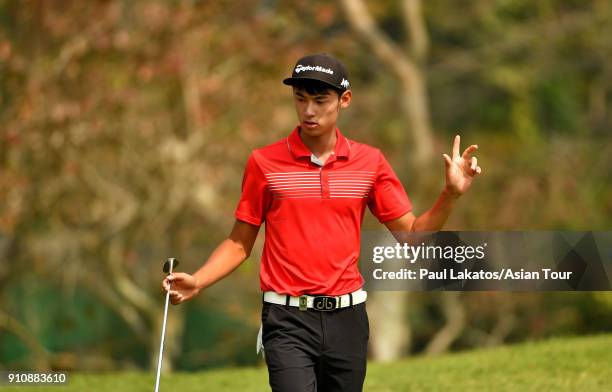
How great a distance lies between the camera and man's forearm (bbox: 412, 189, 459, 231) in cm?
527

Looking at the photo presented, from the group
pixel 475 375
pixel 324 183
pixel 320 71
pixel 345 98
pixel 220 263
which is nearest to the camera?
pixel 320 71

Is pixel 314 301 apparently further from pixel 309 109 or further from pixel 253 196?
pixel 309 109

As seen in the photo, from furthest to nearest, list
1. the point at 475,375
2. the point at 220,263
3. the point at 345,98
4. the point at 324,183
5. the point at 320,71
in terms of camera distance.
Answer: the point at 475,375
the point at 220,263
the point at 345,98
the point at 324,183
the point at 320,71

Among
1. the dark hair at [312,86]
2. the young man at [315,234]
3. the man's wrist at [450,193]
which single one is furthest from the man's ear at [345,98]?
the man's wrist at [450,193]

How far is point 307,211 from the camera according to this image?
525 cm

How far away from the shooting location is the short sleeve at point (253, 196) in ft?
17.5

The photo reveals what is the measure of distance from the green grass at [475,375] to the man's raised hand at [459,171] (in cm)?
372

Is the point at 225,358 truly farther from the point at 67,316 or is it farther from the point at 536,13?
the point at 536,13

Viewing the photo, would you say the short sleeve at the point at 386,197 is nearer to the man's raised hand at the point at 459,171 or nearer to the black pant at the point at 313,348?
the man's raised hand at the point at 459,171

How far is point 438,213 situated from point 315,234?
0.56 m

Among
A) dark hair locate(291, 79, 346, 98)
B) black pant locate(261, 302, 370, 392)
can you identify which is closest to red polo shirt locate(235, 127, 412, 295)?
black pant locate(261, 302, 370, 392)

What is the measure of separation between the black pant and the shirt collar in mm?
668

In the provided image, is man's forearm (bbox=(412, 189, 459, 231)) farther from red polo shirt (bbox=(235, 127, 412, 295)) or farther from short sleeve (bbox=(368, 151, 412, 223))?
red polo shirt (bbox=(235, 127, 412, 295))

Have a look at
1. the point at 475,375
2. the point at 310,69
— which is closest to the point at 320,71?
the point at 310,69
